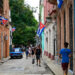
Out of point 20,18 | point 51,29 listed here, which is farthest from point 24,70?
point 20,18

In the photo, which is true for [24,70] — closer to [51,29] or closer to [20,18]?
[51,29]

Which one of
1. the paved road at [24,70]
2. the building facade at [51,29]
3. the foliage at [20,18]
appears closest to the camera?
the paved road at [24,70]

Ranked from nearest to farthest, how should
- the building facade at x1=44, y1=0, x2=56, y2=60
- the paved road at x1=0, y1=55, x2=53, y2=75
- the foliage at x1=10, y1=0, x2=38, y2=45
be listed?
the paved road at x1=0, y1=55, x2=53, y2=75
the building facade at x1=44, y1=0, x2=56, y2=60
the foliage at x1=10, y1=0, x2=38, y2=45

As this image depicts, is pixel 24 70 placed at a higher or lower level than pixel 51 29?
lower

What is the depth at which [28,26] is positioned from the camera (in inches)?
2400

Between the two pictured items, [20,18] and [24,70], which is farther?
[20,18]

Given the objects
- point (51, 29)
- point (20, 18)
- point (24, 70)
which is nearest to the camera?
point (24, 70)

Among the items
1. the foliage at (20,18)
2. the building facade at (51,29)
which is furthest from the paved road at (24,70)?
the foliage at (20,18)

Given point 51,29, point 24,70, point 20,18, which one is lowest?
point 24,70

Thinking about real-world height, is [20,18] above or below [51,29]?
above

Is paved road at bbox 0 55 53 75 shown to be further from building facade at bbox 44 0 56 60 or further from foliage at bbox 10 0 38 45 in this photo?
foliage at bbox 10 0 38 45

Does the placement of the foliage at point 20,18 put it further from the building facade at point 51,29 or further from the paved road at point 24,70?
the paved road at point 24,70

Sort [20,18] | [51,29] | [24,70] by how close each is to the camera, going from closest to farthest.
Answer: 1. [24,70]
2. [51,29]
3. [20,18]

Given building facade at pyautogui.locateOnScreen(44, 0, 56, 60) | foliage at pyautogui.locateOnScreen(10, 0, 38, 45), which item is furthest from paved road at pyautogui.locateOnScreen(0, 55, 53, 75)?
foliage at pyautogui.locateOnScreen(10, 0, 38, 45)
